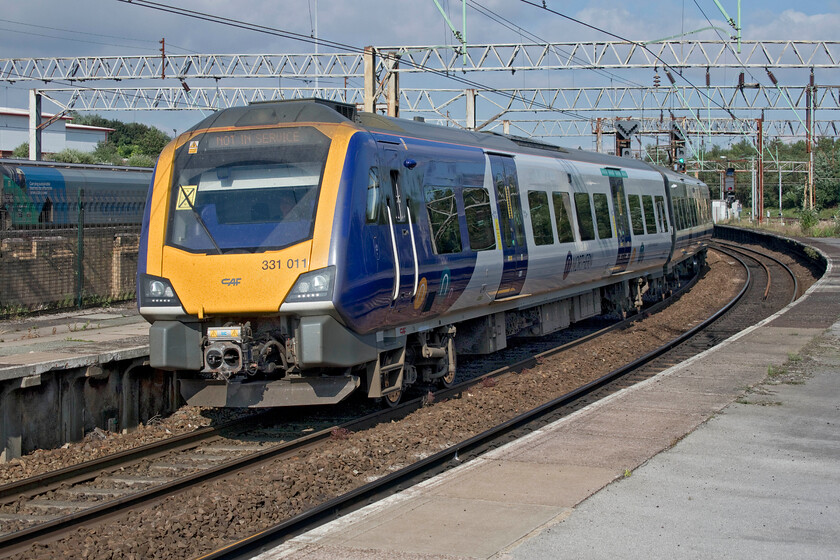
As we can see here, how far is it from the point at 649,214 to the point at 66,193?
14802 millimetres

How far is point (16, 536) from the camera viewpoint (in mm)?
6594

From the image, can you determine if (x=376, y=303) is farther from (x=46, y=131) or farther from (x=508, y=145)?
(x=46, y=131)

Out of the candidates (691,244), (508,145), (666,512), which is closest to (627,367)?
(508,145)

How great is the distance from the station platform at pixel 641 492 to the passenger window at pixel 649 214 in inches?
366

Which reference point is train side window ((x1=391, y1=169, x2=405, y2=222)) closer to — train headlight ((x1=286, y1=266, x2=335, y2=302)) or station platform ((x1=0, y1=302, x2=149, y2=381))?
train headlight ((x1=286, y1=266, x2=335, y2=302))

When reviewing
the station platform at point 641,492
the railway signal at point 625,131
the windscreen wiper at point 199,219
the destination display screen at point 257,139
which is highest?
the railway signal at point 625,131

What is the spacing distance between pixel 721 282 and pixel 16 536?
Result: 2677 cm

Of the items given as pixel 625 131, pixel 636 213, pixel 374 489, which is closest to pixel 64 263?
pixel 374 489

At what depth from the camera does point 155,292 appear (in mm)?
9258

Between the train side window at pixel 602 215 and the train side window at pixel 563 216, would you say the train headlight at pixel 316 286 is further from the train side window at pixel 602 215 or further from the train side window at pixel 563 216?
the train side window at pixel 602 215

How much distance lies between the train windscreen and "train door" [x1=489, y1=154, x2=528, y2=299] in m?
4.18

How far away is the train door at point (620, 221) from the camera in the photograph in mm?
18172

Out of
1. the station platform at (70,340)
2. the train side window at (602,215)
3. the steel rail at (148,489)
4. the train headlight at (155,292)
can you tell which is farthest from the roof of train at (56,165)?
the train headlight at (155,292)

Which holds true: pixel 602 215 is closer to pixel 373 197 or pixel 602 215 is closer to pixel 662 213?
pixel 662 213
